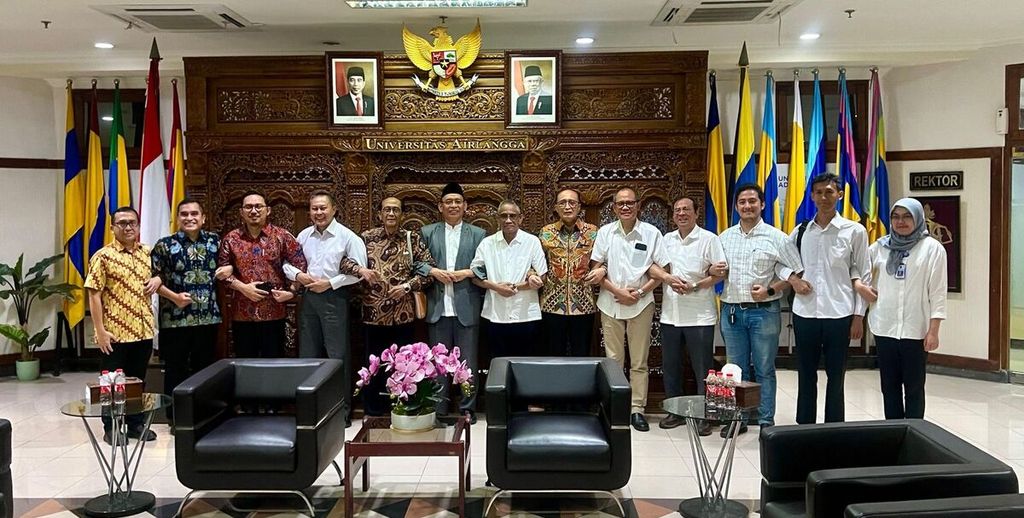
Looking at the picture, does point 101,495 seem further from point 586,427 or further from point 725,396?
point 725,396

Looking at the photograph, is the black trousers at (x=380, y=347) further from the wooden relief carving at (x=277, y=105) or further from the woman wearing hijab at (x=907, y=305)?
the woman wearing hijab at (x=907, y=305)

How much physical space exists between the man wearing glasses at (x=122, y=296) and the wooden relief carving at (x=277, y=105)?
1.40 metres

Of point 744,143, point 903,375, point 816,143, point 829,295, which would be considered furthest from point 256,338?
point 816,143

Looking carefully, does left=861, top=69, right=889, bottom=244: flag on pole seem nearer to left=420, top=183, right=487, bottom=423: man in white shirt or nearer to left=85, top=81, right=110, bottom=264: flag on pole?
left=420, top=183, right=487, bottom=423: man in white shirt

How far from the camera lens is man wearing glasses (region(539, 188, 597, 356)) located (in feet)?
18.3

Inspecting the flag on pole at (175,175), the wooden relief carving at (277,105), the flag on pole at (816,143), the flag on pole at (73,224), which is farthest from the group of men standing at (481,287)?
the flag on pole at (73,224)

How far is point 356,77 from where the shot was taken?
19.9 feet

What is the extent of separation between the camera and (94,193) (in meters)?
7.68

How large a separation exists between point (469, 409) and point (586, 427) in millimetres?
1905

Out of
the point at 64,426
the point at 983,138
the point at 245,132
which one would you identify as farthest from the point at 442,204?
the point at 983,138

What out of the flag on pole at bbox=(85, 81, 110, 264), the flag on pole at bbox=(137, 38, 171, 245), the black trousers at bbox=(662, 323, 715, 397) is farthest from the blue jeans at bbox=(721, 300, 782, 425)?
the flag on pole at bbox=(85, 81, 110, 264)

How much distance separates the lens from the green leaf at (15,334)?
23.9ft

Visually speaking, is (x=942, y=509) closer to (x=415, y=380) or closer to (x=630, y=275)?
(x=415, y=380)

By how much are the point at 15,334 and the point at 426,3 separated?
5196mm
